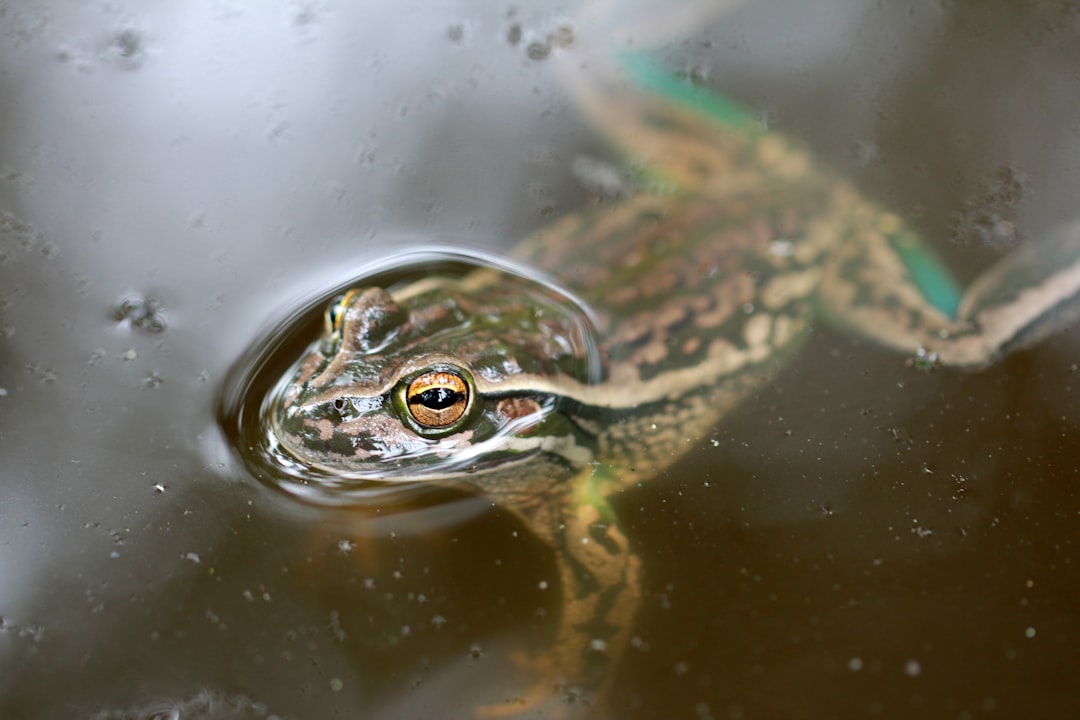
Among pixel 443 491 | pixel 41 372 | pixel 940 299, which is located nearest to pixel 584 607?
pixel 443 491

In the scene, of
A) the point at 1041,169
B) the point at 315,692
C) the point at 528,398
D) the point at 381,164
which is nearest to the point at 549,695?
the point at 315,692

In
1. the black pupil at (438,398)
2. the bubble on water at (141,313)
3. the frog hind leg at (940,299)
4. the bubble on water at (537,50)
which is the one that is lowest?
the bubble on water at (141,313)

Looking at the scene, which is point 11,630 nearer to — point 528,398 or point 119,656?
point 119,656

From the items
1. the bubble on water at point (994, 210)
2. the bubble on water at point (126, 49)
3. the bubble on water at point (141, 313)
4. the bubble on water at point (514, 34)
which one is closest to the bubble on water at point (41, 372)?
the bubble on water at point (141, 313)

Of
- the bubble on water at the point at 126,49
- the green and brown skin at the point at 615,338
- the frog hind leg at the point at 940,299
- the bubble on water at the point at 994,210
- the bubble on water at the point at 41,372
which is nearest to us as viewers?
the green and brown skin at the point at 615,338

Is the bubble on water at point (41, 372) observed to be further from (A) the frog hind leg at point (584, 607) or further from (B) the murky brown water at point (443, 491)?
(A) the frog hind leg at point (584, 607)

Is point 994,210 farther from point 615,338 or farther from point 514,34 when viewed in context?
point 514,34

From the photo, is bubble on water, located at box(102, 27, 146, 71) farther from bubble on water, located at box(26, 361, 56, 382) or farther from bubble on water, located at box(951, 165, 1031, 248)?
bubble on water, located at box(951, 165, 1031, 248)
